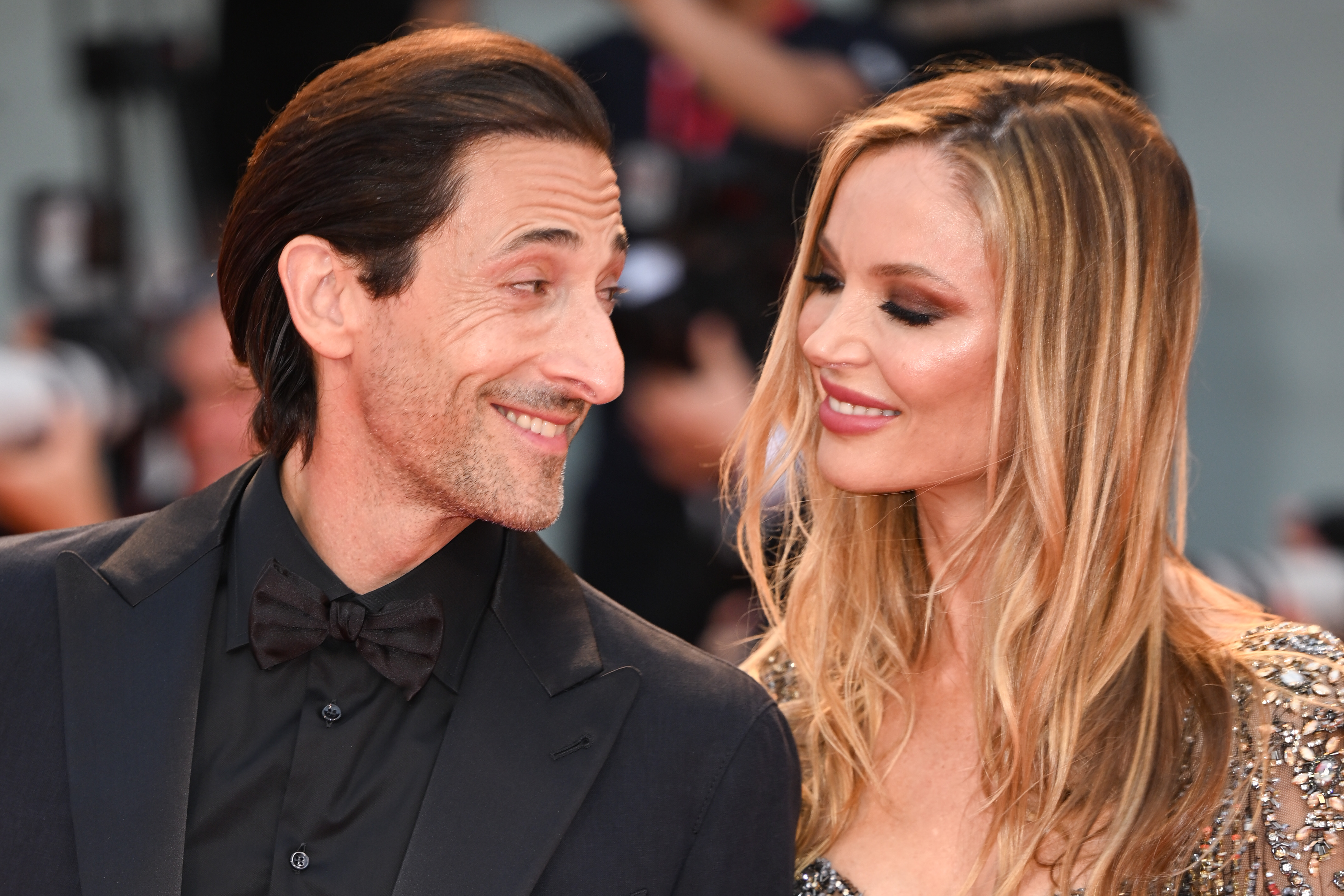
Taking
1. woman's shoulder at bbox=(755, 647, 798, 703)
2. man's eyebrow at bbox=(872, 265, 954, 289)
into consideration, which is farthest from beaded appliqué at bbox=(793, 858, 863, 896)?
man's eyebrow at bbox=(872, 265, 954, 289)

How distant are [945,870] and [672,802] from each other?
0.52m

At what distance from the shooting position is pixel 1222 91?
188 inches

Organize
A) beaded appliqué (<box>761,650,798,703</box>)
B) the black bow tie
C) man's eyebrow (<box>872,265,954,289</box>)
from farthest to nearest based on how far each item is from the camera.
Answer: beaded appliqué (<box>761,650,798,703</box>) < man's eyebrow (<box>872,265,954,289</box>) < the black bow tie

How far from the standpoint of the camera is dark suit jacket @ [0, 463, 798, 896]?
169 cm

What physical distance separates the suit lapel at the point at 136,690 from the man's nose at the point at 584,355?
53cm

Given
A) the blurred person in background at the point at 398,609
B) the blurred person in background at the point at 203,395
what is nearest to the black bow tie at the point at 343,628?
the blurred person in background at the point at 398,609

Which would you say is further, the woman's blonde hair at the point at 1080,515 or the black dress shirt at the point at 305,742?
the woman's blonde hair at the point at 1080,515

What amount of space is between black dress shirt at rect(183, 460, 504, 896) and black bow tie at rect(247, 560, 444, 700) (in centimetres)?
4

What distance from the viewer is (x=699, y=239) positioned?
4762 millimetres

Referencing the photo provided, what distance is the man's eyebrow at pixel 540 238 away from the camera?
6.23 feet

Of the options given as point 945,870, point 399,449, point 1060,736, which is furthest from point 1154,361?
point 399,449

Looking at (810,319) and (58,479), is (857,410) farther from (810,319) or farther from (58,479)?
(58,479)

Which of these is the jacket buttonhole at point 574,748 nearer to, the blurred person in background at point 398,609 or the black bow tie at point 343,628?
the blurred person in background at point 398,609

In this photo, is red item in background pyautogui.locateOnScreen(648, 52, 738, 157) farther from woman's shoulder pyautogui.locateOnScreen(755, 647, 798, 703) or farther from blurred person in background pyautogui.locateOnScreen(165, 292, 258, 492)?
woman's shoulder pyautogui.locateOnScreen(755, 647, 798, 703)
